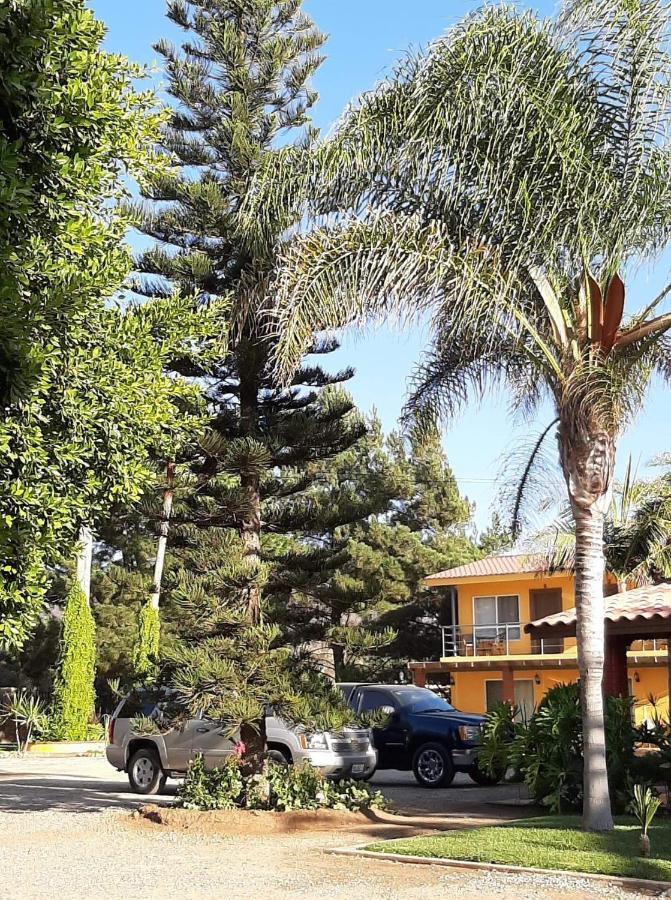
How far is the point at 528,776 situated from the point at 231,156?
953 cm

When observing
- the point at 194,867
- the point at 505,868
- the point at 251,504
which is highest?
the point at 251,504

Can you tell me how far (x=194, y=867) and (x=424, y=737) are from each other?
29.0ft

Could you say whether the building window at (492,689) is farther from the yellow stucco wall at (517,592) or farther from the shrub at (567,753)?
the shrub at (567,753)

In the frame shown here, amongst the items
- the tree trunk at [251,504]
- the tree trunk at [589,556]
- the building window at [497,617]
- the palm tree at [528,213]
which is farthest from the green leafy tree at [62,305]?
the building window at [497,617]

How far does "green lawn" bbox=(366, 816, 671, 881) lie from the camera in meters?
9.00

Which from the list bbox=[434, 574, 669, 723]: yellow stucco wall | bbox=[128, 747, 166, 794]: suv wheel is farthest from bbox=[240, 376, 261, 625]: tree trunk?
bbox=[434, 574, 669, 723]: yellow stucco wall

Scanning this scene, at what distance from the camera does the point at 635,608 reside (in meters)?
15.0

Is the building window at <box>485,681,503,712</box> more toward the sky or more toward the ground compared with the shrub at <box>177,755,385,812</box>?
more toward the sky

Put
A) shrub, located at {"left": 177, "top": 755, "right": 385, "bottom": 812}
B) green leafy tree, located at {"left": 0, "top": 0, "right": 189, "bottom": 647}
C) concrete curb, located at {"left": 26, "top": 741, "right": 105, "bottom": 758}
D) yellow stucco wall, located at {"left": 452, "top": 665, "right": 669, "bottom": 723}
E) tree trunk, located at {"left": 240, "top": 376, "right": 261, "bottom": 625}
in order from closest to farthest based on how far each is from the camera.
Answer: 1. green leafy tree, located at {"left": 0, "top": 0, "right": 189, "bottom": 647}
2. shrub, located at {"left": 177, "top": 755, "right": 385, "bottom": 812}
3. tree trunk, located at {"left": 240, "top": 376, "right": 261, "bottom": 625}
4. concrete curb, located at {"left": 26, "top": 741, "right": 105, "bottom": 758}
5. yellow stucco wall, located at {"left": 452, "top": 665, "right": 669, "bottom": 723}

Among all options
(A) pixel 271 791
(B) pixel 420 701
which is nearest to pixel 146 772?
(A) pixel 271 791

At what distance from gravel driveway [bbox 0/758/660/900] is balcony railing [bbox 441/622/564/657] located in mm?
22193

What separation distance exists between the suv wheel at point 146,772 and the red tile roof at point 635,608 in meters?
6.09

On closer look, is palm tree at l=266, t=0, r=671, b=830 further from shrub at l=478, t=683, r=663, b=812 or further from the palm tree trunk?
shrub at l=478, t=683, r=663, b=812

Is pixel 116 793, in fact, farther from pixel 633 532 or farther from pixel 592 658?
pixel 633 532
